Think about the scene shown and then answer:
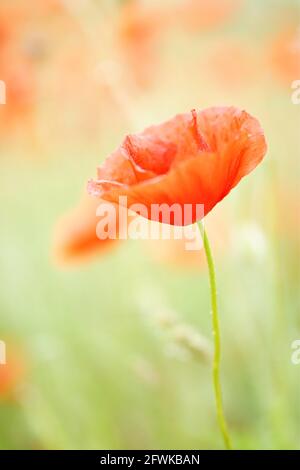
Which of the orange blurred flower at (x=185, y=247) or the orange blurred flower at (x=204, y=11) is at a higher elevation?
the orange blurred flower at (x=204, y=11)

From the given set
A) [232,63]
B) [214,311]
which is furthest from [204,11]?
[214,311]

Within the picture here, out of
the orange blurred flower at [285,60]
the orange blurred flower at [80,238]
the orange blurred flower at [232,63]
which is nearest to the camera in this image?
the orange blurred flower at [80,238]

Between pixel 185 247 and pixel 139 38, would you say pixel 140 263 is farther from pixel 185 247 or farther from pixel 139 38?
pixel 139 38

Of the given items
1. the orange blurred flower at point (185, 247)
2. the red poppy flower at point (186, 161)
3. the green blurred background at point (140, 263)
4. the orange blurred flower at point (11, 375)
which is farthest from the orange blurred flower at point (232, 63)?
the red poppy flower at point (186, 161)

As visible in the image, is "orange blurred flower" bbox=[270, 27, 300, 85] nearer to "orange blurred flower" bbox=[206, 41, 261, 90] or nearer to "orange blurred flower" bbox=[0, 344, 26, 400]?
"orange blurred flower" bbox=[206, 41, 261, 90]

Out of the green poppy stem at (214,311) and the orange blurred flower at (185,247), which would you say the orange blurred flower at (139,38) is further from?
the green poppy stem at (214,311)

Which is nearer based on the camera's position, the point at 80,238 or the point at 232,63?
the point at 80,238
